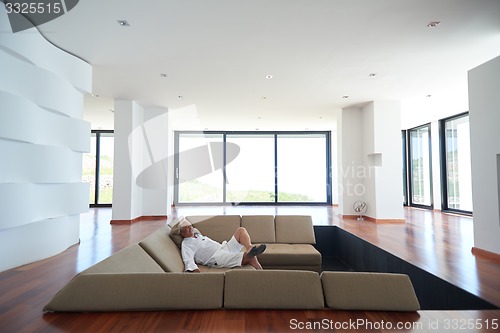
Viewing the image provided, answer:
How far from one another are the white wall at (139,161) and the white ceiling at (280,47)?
63 cm

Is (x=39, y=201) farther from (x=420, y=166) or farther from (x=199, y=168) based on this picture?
(x=420, y=166)

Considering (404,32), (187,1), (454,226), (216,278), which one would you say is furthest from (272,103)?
(216,278)

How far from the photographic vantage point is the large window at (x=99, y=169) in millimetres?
10727

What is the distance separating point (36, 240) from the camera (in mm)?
3758

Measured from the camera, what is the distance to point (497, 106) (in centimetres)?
371

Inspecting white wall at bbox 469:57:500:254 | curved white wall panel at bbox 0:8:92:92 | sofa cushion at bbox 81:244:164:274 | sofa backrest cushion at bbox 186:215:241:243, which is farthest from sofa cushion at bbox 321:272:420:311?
curved white wall panel at bbox 0:8:92:92

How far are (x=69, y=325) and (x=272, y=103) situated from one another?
6.43 m

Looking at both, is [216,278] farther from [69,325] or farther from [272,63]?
[272,63]

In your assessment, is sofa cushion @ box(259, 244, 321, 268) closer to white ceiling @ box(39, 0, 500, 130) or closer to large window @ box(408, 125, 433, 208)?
white ceiling @ box(39, 0, 500, 130)

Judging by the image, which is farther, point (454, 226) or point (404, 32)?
point (454, 226)

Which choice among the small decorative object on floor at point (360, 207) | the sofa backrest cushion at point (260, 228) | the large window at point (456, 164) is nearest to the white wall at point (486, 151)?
the sofa backrest cushion at point (260, 228)

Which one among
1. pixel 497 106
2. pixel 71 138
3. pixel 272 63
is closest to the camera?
pixel 497 106

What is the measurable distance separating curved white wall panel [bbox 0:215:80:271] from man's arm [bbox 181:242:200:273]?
79.4 inches

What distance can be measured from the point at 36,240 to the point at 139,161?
3668 mm
